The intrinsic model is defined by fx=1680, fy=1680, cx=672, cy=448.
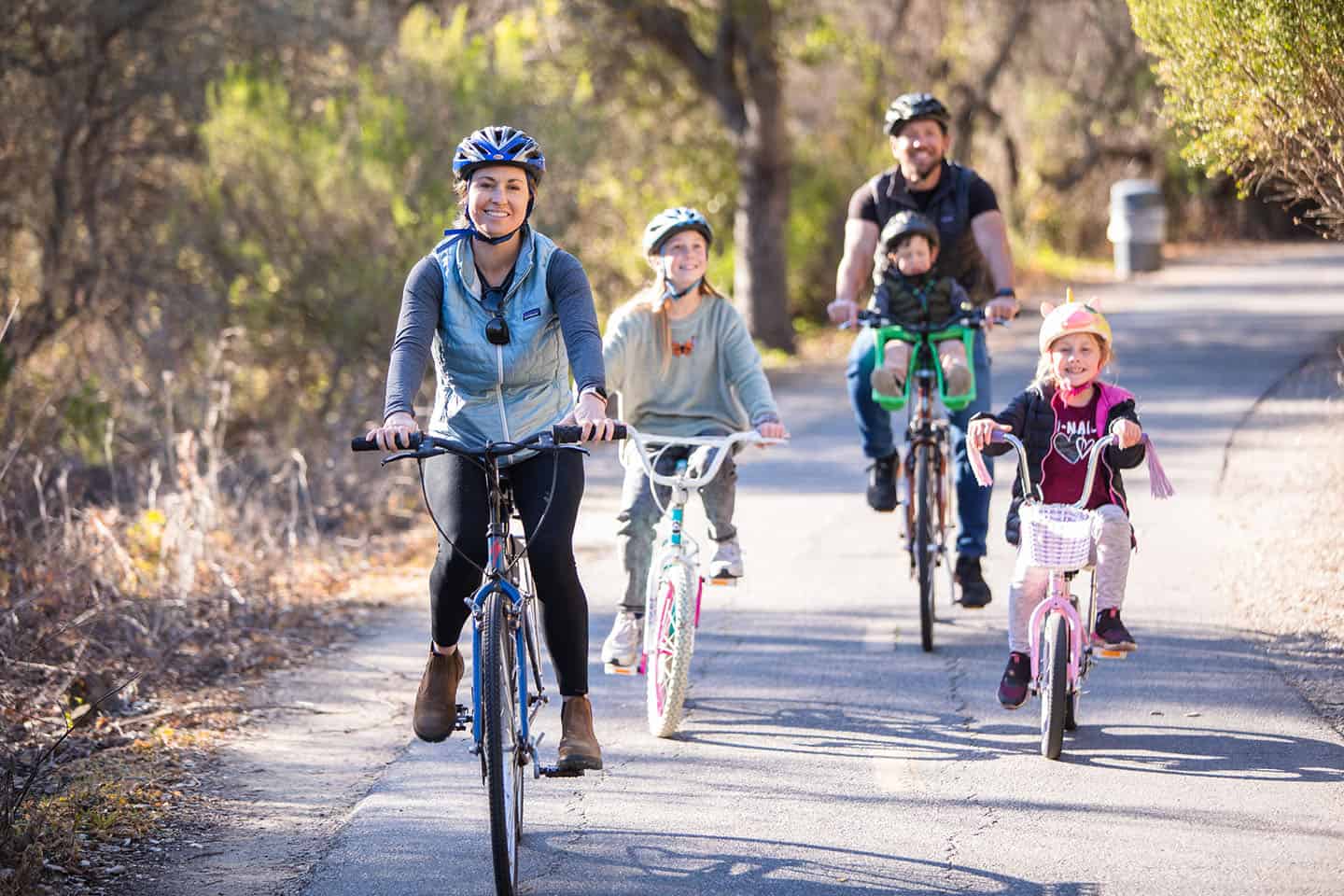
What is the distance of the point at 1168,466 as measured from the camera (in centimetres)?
1162

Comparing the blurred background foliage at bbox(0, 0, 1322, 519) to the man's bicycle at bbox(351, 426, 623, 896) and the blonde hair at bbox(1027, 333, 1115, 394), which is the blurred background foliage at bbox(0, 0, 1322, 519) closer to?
the blonde hair at bbox(1027, 333, 1115, 394)

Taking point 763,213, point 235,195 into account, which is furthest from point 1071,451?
point 763,213

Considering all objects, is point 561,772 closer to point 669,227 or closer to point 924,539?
point 669,227

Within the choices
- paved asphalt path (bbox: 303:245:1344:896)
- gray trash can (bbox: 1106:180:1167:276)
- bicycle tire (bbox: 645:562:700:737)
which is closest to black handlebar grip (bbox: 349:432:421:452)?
paved asphalt path (bbox: 303:245:1344:896)

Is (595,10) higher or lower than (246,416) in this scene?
higher

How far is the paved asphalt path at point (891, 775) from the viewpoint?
4855 millimetres

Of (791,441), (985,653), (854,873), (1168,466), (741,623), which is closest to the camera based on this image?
(854,873)

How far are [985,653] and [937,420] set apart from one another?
1052 millimetres

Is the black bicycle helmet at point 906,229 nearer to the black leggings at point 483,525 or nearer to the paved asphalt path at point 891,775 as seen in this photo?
the paved asphalt path at point 891,775

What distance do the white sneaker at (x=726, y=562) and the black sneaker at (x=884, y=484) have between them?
Result: 1.46m

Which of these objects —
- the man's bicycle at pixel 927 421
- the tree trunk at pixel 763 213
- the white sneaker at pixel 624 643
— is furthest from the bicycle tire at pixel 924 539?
the tree trunk at pixel 763 213

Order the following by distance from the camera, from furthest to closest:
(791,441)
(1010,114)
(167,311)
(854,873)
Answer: (1010,114) → (167,311) → (791,441) → (854,873)

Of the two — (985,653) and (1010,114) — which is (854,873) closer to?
(985,653)

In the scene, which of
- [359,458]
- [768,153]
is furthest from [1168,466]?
[768,153]
